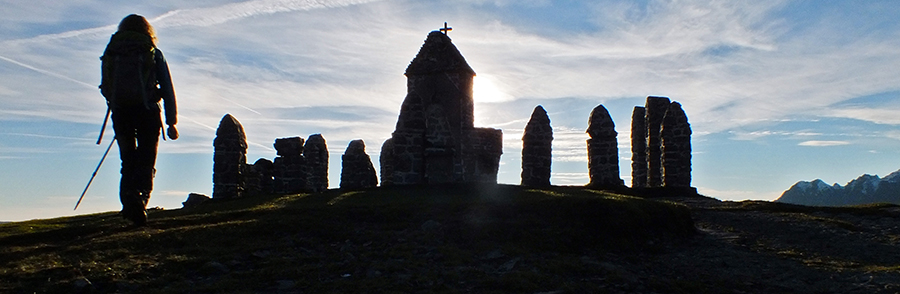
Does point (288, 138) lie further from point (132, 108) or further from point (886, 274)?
point (886, 274)

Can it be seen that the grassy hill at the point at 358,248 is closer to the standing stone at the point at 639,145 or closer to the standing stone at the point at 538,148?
the standing stone at the point at 538,148

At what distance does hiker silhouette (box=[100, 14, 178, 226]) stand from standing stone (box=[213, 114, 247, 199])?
534 inches

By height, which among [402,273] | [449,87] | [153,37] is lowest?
[402,273]

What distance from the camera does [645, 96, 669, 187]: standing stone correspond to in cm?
2802

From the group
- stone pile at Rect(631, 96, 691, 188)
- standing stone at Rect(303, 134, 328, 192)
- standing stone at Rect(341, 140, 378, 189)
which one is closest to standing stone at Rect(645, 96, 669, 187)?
stone pile at Rect(631, 96, 691, 188)

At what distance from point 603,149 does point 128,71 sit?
1897 cm

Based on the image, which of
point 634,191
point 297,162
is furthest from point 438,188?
point 297,162

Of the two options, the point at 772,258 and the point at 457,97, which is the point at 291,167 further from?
the point at 772,258

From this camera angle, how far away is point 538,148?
2489 cm

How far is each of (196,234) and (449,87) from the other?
22909mm

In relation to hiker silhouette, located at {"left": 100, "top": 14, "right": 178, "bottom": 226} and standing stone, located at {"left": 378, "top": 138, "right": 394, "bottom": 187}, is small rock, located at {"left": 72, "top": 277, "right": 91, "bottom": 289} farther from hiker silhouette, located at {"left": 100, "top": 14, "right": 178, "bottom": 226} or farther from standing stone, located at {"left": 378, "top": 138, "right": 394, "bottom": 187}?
standing stone, located at {"left": 378, "top": 138, "right": 394, "bottom": 187}

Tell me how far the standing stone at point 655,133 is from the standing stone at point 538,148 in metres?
5.71

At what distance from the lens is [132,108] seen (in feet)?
35.0

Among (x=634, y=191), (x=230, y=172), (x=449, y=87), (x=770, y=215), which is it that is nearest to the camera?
(x=770, y=215)
